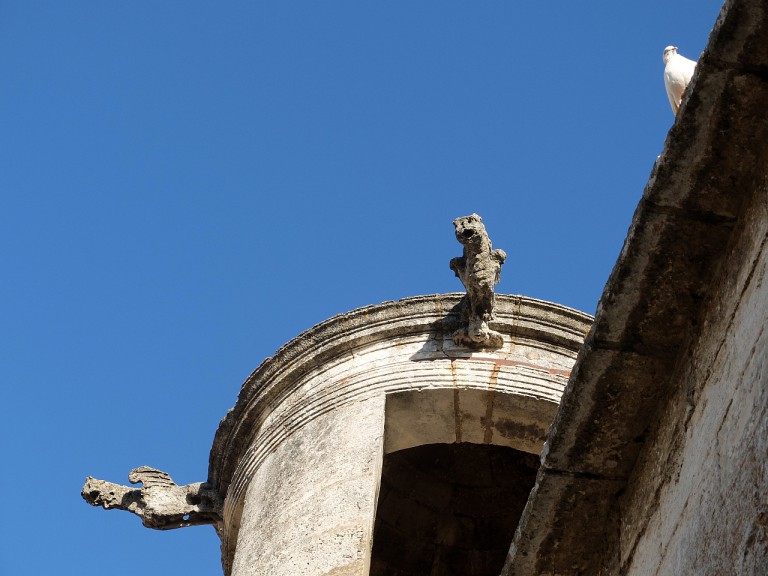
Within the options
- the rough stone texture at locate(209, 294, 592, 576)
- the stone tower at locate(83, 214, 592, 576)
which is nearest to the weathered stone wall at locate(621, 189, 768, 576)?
the rough stone texture at locate(209, 294, 592, 576)

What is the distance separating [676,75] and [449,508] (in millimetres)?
6126

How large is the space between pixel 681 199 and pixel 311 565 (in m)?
4.40

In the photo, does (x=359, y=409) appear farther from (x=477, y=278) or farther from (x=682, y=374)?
(x=682, y=374)

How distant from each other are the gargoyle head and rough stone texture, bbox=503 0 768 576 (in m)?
5.02

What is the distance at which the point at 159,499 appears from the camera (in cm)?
1115

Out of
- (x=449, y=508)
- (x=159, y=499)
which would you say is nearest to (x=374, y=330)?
(x=159, y=499)

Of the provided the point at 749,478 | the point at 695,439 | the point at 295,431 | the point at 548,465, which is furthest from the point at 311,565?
the point at 749,478

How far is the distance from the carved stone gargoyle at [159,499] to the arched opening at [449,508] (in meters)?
1.58

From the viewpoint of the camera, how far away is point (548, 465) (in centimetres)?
523

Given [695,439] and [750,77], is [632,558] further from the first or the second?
[750,77]

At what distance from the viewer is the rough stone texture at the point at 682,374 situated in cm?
428

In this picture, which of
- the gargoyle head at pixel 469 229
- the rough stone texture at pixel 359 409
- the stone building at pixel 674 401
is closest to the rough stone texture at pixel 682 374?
the stone building at pixel 674 401

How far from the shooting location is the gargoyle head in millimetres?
10211

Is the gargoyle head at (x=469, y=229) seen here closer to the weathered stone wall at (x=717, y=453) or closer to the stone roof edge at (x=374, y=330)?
the stone roof edge at (x=374, y=330)
